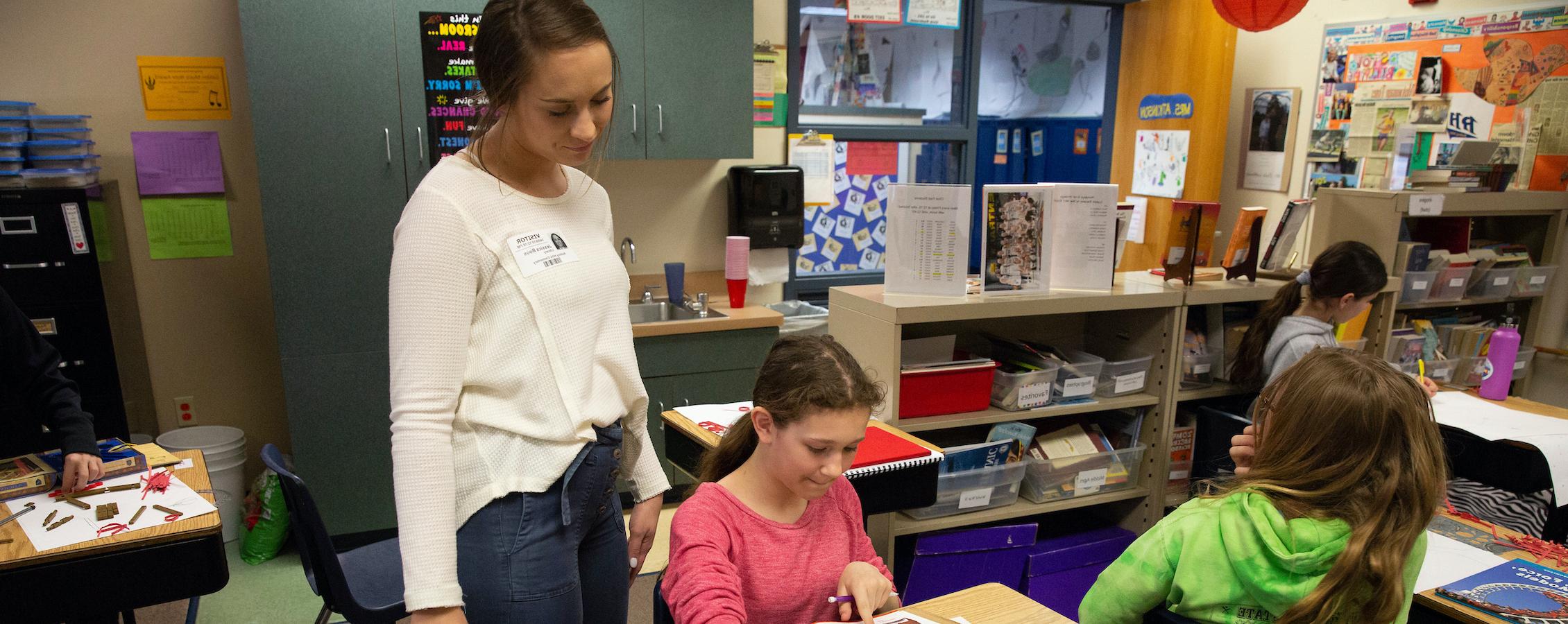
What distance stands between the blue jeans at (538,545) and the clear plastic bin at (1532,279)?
10.9 feet

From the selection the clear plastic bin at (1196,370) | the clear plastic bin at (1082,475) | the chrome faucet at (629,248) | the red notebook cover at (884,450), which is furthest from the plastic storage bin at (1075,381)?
the chrome faucet at (629,248)

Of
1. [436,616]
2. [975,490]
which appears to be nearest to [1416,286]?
[975,490]

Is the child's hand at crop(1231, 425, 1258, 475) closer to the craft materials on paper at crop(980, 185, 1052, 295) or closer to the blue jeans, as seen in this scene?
the craft materials on paper at crop(980, 185, 1052, 295)

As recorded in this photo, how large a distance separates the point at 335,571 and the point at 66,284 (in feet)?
5.55

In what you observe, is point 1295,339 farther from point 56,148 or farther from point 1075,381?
point 56,148

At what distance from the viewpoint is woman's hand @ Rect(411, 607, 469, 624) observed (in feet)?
3.27

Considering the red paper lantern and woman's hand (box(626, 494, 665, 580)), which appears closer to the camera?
woman's hand (box(626, 494, 665, 580))

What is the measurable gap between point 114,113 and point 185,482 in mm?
1916

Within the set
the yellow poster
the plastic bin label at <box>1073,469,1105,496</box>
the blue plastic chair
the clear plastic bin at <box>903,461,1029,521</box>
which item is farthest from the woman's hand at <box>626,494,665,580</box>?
the yellow poster

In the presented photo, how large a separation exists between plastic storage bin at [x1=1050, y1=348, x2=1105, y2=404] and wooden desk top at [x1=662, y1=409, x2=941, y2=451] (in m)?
0.64

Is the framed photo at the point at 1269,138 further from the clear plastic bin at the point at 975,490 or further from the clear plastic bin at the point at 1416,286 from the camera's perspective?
the clear plastic bin at the point at 975,490

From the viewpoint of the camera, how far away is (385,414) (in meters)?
3.15

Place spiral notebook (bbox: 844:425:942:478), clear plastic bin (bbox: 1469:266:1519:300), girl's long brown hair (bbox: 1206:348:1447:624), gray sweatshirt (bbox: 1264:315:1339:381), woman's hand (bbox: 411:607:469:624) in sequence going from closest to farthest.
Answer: woman's hand (bbox: 411:607:469:624), girl's long brown hair (bbox: 1206:348:1447:624), spiral notebook (bbox: 844:425:942:478), gray sweatshirt (bbox: 1264:315:1339:381), clear plastic bin (bbox: 1469:266:1519:300)

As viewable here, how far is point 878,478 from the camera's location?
1873 mm
